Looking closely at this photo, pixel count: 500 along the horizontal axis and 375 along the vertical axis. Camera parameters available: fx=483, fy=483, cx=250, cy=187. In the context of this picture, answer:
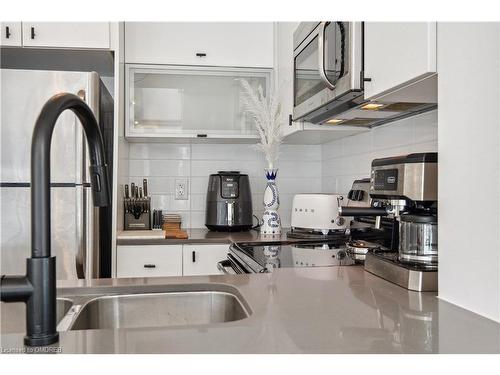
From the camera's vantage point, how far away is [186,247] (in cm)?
246

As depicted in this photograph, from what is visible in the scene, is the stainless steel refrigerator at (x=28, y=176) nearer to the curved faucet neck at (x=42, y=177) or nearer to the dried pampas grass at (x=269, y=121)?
the dried pampas grass at (x=269, y=121)

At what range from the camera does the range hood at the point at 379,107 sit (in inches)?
50.7

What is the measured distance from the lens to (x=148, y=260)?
2441mm

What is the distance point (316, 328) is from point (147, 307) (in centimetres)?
52

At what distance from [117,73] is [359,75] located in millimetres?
1450

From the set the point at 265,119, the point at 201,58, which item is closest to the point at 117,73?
the point at 201,58

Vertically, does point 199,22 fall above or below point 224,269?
above

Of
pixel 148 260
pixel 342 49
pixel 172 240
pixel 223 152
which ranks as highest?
pixel 342 49

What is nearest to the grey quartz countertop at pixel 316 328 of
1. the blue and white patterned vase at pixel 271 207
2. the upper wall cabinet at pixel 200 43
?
the blue and white patterned vase at pixel 271 207

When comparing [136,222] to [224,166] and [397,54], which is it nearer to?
[224,166]

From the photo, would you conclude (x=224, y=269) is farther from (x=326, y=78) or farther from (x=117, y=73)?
(x=117, y=73)

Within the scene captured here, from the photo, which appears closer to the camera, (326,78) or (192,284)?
(192,284)

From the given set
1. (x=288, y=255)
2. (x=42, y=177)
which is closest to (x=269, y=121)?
(x=288, y=255)

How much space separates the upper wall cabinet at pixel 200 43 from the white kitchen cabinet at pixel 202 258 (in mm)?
1045
